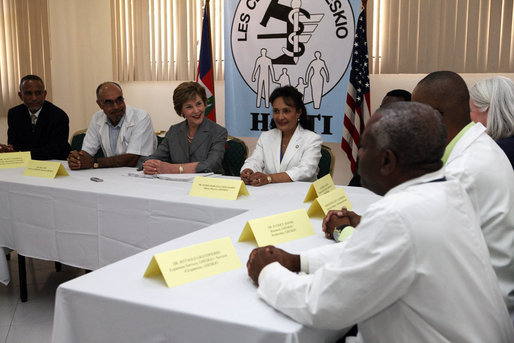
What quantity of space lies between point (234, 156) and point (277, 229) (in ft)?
7.68

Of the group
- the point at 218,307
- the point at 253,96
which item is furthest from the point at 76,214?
the point at 253,96

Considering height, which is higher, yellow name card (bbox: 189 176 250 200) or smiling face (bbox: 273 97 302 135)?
smiling face (bbox: 273 97 302 135)

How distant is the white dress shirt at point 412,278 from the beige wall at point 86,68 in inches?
179

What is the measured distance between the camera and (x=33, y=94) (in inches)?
164

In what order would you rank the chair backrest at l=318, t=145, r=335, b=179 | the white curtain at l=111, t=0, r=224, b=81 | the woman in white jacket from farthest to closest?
1. the white curtain at l=111, t=0, r=224, b=81
2. the chair backrest at l=318, t=145, r=335, b=179
3. the woman in white jacket

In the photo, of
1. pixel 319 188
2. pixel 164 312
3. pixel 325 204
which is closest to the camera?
pixel 164 312

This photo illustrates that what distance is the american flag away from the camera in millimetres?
4395

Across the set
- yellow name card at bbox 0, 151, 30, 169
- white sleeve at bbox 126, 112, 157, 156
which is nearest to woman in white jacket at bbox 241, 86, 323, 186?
white sleeve at bbox 126, 112, 157, 156

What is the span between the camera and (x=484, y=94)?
190 centimetres

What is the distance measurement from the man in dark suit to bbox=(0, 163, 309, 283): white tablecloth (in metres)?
1.15

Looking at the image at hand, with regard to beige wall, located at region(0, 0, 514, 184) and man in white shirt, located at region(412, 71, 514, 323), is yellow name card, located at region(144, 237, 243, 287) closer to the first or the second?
man in white shirt, located at region(412, 71, 514, 323)

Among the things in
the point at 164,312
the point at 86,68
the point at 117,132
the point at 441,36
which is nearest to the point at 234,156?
the point at 117,132

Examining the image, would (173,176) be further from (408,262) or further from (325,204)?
(408,262)

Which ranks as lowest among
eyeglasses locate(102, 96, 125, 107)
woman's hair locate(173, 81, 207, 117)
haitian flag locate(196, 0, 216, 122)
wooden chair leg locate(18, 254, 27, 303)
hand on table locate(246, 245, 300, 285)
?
wooden chair leg locate(18, 254, 27, 303)
